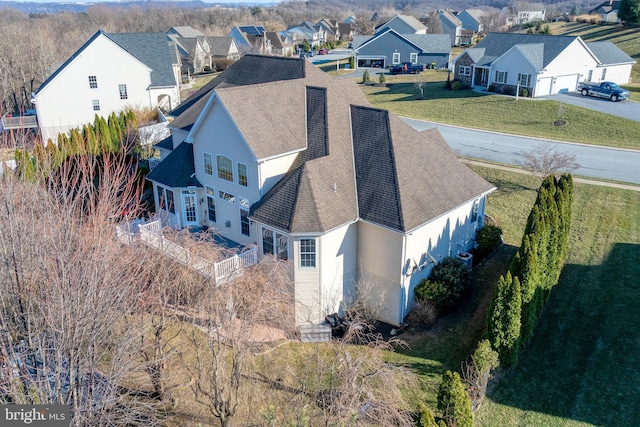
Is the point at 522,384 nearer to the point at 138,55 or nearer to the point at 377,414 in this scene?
the point at 377,414

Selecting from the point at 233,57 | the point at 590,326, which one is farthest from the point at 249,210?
the point at 233,57

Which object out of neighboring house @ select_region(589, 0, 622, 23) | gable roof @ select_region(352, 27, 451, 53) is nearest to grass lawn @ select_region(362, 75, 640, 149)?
gable roof @ select_region(352, 27, 451, 53)

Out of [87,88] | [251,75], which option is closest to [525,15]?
[87,88]

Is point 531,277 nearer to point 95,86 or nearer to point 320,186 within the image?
point 320,186

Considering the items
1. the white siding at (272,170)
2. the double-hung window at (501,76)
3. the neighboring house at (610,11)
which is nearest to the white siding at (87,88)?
the white siding at (272,170)

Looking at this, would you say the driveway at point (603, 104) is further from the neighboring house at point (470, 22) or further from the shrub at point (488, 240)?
the neighboring house at point (470, 22)
